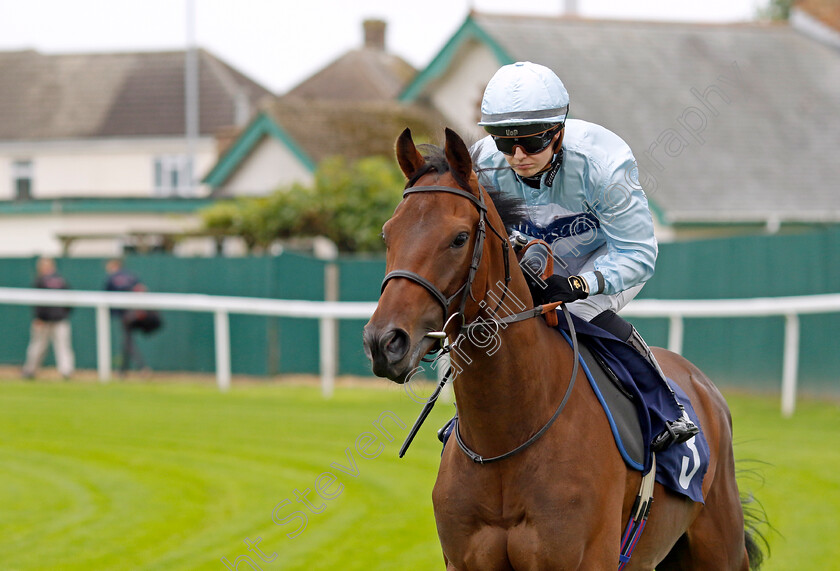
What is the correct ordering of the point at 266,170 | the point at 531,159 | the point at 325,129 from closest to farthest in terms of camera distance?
the point at 531,159, the point at 325,129, the point at 266,170

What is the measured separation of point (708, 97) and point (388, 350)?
15316 mm

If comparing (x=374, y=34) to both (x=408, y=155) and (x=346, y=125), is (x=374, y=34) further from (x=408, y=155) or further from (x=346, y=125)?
(x=408, y=155)

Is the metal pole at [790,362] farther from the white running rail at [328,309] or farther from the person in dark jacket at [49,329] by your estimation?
the person in dark jacket at [49,329]

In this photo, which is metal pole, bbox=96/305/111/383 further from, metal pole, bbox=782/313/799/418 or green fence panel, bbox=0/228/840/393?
metal pole, bbox=782/313/799/418

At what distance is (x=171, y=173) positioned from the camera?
38906 mm

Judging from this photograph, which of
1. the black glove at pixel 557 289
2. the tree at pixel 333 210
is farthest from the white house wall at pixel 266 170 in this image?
the black glove at pixel 557 289

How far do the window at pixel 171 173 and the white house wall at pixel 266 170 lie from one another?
48.5ft

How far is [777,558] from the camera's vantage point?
5.60 meters

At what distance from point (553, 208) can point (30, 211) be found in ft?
67.3

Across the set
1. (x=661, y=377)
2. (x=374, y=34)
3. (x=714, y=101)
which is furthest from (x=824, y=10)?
(x=374, y=34)

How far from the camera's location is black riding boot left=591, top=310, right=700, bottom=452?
3.57 metres

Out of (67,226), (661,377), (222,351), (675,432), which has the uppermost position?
(661,377)

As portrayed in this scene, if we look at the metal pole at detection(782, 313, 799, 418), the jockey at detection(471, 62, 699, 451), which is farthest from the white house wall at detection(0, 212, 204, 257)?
the jockey at detection(471, 62, 699, 451)

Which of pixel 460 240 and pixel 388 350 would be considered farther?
pixel 460 240
